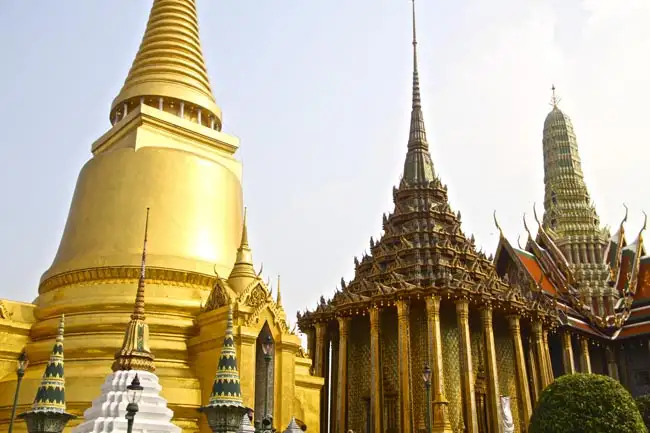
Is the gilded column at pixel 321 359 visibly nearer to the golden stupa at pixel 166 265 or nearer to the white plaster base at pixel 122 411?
the golden stupa at pixel 166 265

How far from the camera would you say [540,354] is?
2342 centimetres

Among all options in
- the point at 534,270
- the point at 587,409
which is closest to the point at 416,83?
the point at 534,270

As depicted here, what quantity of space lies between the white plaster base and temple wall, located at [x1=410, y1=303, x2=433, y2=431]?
1178 centimetres

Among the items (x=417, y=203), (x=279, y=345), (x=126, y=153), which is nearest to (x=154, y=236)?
(x=126, y=153)

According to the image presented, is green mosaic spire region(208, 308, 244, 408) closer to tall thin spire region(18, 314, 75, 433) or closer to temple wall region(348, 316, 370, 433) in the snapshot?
tall thin spire region(18, 314, 75, 433)

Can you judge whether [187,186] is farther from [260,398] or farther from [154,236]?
[260,398]

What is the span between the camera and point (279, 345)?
16.0 metres

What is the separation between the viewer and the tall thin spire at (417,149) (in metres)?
26.1

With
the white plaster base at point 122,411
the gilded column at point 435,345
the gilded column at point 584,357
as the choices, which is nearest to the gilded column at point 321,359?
the gilded column at point 435,345

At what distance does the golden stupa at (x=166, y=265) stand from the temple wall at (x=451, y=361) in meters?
4.82

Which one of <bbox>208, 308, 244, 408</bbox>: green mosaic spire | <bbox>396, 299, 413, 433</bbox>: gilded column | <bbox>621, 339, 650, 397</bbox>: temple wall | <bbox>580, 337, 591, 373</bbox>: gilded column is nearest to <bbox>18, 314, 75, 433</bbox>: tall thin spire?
<bbox>208, 308, 244, 408</bbox>: green mosaic spire

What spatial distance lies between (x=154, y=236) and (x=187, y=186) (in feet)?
6.05

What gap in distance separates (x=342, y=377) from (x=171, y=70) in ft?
35.1

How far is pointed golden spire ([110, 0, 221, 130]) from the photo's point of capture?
21.0m
